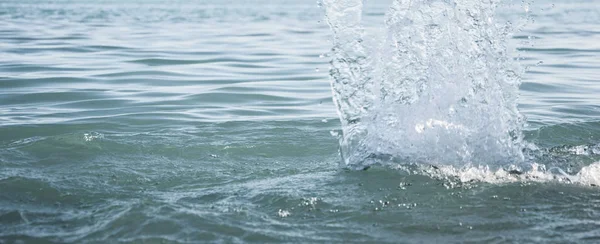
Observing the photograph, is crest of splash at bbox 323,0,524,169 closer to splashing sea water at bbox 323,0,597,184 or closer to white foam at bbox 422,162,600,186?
splashing sea water at bbox 323,0,597,184

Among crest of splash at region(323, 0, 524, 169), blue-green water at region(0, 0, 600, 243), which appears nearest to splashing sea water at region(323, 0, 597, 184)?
crest of splash at region(323, 0, 524, 169)

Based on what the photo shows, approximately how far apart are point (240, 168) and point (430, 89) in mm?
1911

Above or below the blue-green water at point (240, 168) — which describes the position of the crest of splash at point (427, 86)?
above

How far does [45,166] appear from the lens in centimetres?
697

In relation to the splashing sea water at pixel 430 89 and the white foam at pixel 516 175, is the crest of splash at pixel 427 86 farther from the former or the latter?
the white foam at pixel 516 175

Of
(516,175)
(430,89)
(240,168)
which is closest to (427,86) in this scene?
(430,89)

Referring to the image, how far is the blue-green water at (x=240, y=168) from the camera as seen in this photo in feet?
17.1

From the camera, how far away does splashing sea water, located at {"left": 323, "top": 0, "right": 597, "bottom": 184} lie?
6.97m

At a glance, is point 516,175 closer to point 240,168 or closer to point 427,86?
point 427,86

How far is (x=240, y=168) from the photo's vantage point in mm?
7070

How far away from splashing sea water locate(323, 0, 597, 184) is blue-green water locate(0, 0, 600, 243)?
23 cm

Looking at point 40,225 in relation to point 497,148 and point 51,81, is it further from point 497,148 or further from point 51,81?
point 51,81

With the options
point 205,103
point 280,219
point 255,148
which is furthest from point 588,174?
point 205,103

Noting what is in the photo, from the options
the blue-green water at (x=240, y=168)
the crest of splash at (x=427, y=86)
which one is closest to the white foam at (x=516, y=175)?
the blue-green water at (x=240, y=168)
